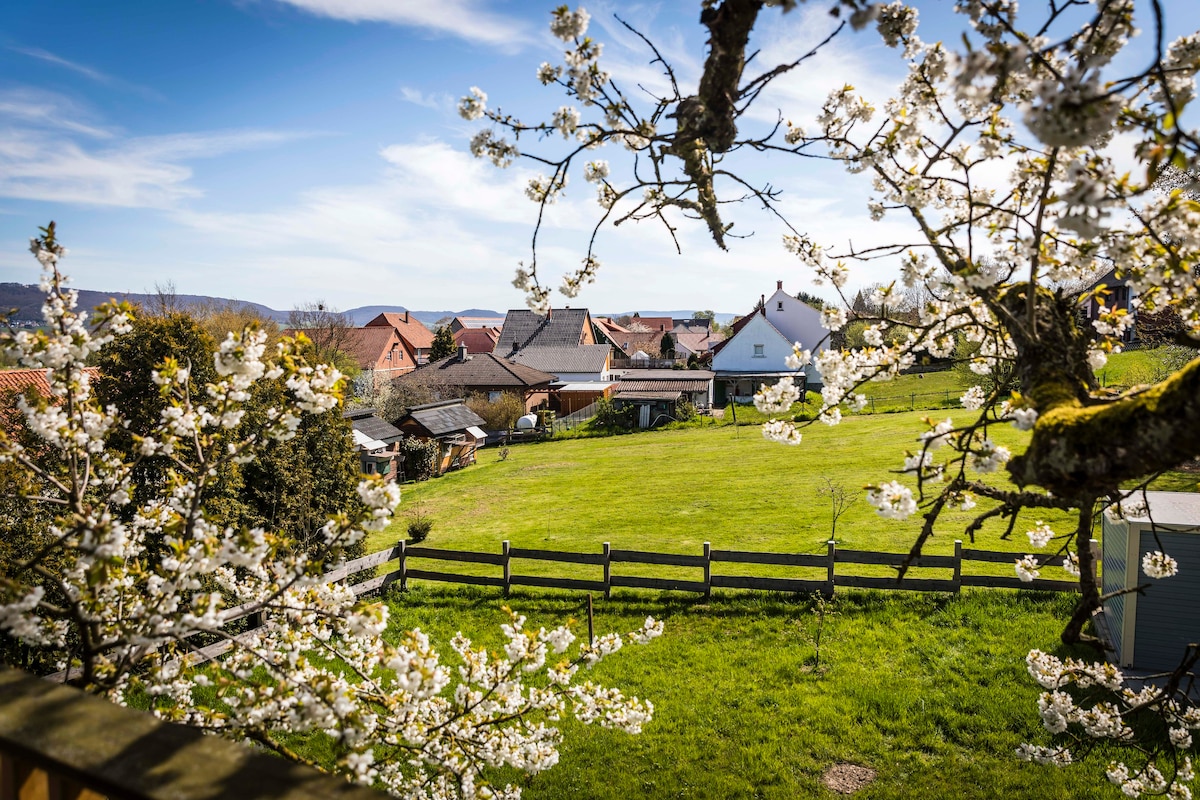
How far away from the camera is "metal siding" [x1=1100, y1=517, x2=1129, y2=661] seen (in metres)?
7.79

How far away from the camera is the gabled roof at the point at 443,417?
26.0 meters

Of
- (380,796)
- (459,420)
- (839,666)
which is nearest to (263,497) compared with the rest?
(839,666)

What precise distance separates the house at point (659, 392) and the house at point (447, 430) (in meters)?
8.26

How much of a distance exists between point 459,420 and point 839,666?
72.8ft

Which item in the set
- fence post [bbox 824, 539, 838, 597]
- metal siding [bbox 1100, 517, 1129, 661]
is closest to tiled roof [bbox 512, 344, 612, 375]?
fence post [bbox 824, 539, 838, 597]

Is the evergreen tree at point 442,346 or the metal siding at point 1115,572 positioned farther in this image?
the evergreen tree at point 442,346

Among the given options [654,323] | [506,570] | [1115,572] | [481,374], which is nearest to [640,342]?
[654,323]

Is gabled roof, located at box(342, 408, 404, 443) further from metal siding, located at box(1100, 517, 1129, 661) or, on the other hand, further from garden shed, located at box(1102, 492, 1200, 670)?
garden shed, located at box(1102, 492, 1200, 670)

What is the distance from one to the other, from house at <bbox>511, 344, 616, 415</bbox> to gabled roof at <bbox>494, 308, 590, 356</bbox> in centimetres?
262

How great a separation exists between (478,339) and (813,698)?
2425 inches

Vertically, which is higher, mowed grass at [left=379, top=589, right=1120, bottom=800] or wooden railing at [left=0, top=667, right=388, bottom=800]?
wooden railing at [left=0, top=667, right=388, bottom=800]

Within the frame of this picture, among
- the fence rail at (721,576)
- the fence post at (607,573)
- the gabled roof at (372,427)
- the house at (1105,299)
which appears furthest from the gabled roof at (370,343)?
the house at (1105,299)

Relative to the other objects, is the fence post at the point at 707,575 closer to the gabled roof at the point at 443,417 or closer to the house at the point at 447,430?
the house at the point at 447,430

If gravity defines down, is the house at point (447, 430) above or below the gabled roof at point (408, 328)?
below
